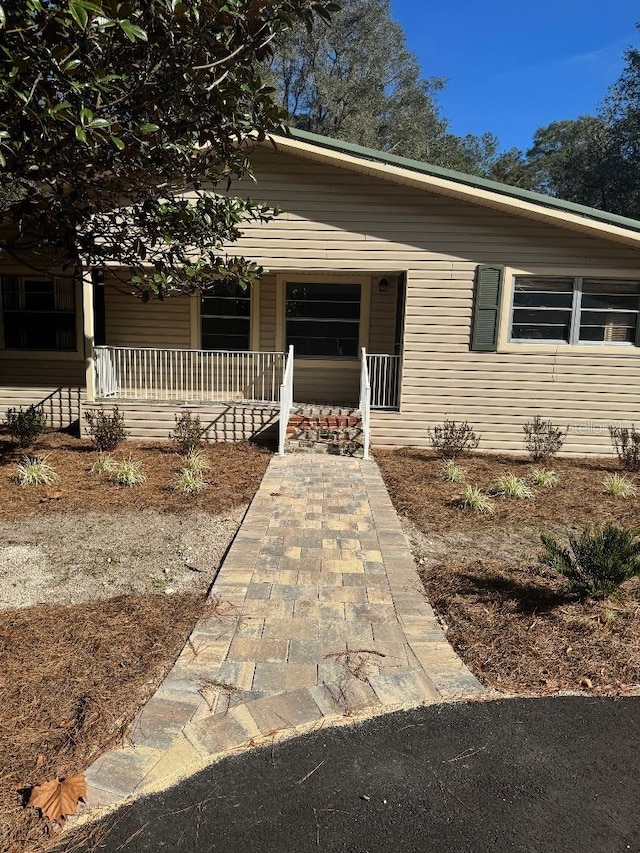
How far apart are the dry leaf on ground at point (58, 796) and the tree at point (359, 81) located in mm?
25181

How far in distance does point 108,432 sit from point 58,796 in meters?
6.80

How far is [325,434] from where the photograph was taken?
28.7 feet

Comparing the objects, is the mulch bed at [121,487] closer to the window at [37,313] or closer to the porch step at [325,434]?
the porch step at [325,434]

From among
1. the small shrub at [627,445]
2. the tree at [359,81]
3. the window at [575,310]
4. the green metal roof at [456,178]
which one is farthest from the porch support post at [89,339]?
the tree at [359,81]

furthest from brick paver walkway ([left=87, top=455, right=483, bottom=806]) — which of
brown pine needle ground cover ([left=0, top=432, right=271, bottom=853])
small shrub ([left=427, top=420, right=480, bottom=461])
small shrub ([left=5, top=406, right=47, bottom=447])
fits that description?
small shrub ([left=5, top=406, right=47, bottom=447])

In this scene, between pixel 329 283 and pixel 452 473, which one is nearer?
pixel 452 473

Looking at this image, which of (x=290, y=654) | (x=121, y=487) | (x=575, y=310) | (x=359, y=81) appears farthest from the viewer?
(x=359, y=81)

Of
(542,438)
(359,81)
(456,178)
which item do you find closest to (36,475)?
(456,178)

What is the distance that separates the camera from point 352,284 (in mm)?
10789

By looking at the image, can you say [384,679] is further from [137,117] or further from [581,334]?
[581,334]

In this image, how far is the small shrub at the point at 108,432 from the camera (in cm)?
836

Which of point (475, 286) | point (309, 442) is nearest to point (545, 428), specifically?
point (475, 286)

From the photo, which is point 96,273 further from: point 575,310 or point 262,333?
point 575,310

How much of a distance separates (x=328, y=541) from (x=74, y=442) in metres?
5.79
